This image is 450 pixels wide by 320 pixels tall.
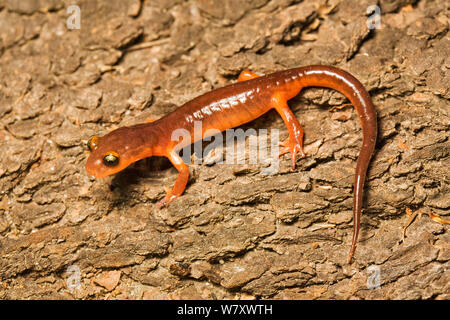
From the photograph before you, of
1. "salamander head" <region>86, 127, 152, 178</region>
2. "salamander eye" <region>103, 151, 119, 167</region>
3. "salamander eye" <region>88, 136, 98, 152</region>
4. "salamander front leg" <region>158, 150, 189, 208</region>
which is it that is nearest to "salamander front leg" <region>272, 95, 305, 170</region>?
"salamander front leg" <region>158, 150, 189, 208</region>

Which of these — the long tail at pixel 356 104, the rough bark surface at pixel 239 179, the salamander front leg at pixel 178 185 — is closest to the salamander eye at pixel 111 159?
the rough bark surface at pixel 239 179

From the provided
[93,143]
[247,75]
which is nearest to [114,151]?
[93,143]

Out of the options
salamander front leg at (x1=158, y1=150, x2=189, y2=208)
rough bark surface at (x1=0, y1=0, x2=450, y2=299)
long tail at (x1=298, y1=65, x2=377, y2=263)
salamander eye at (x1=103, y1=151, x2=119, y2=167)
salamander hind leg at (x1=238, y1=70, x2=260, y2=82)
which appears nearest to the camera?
long tail at (x1=298, y1=65, x2=377, y2=263)

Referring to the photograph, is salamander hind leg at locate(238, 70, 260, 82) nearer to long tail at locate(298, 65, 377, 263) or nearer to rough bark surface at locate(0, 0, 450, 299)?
rough bark surface at locate(0, 0, 450, 299)

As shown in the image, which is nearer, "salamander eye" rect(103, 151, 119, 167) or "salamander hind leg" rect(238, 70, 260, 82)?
"salamander eye" rect(103, 151, 119, 167)

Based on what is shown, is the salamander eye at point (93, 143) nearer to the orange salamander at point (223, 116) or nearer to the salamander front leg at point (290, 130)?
the orange salamander at point (223, 116)

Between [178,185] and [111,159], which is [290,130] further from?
[111,159]

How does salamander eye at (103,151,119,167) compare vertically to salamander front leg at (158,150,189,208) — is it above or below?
above

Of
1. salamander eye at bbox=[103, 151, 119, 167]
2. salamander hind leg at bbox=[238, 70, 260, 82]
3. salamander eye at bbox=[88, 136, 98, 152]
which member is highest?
salamander hind leg at bbox=[238, 70, 260, 82]

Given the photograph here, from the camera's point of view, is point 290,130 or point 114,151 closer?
point 114,151
